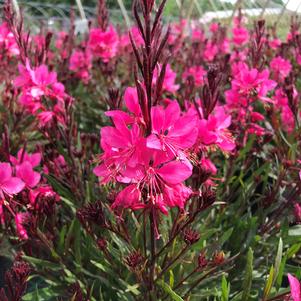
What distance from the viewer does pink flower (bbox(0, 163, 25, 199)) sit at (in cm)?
135

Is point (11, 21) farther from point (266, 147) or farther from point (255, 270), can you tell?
point (266, 147)

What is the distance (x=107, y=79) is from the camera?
314cm

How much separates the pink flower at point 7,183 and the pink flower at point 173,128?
1.82ft

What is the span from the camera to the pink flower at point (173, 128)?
1034 mm

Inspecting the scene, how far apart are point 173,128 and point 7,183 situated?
602 millimetres

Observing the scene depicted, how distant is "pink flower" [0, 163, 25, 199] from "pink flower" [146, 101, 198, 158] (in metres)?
0.56

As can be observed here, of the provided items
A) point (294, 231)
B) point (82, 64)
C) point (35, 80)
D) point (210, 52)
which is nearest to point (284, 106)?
point (294, 231)

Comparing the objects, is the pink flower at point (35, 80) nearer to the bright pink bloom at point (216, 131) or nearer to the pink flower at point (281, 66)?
the bright pink bloom at point (216, 131)

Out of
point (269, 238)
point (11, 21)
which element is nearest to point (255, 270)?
Result: point (269, 238)

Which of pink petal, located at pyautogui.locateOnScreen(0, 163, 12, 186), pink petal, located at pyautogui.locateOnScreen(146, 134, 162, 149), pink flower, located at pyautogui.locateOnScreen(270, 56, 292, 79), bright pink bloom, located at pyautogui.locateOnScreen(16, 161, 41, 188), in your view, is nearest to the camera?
pink petal, located at pyautogui.locateOnScreen(146, 134, 162, 149)

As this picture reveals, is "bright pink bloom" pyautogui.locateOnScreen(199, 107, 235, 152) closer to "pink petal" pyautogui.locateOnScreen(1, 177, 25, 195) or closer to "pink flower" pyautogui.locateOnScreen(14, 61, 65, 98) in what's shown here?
"pink petal" pyautogui.locateOnScreen(1, 177, 25, 195)

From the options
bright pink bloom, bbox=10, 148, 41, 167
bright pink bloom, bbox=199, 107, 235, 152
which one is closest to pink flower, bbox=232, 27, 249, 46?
bright pink bloom, bbox=199, 107, 235, 152

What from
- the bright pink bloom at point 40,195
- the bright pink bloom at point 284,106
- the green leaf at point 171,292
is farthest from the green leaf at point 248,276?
the bright pink bloom at point 284,106

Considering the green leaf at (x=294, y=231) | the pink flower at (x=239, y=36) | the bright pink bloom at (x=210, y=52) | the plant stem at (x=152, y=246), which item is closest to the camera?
the plant stem at (x=152, y=246)
